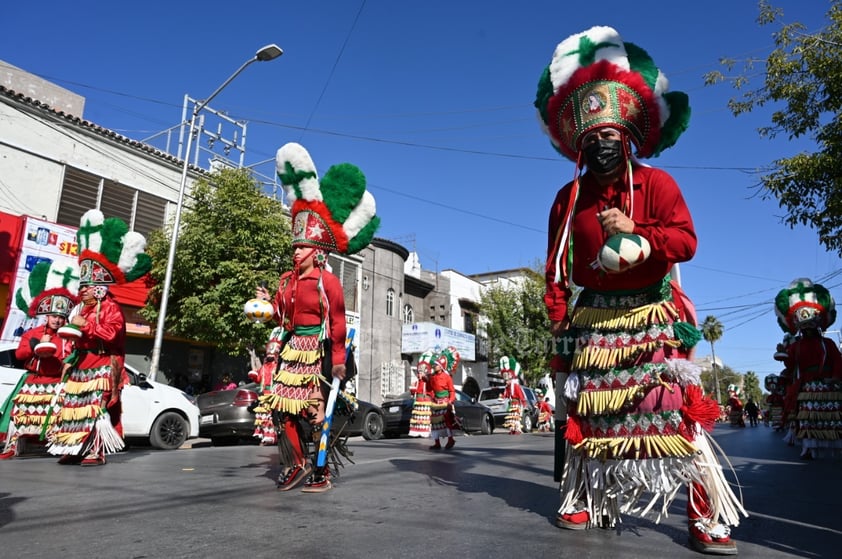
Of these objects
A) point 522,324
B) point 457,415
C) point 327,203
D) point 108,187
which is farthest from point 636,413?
point 522,324

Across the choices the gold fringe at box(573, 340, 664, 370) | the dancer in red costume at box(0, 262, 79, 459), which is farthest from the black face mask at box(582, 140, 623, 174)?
the dancer in red costume at box(0, 262, 79, 459)

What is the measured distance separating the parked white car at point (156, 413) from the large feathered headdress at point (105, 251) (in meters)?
3.53

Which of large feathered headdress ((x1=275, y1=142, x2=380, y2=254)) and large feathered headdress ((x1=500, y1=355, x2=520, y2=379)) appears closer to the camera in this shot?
large feathered headdress ((x1=275, y1=142, x2=380, y2=254))

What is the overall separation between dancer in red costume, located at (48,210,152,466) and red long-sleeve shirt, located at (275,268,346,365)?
9.41 ft

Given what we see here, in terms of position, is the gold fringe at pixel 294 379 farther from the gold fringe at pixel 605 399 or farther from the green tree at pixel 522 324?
the green tree at pixel 522 324

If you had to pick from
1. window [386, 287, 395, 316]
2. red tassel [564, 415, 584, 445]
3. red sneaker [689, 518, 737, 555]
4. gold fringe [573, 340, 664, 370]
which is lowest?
red sneaker [689, 518, 737, 555]

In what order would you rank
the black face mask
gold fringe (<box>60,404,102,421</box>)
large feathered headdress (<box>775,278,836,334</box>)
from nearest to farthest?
1. the black face mask
2. gold fringe (<box>60,404,102,421</box>)
3. large feathered headdress (<box>775,278,836,334</box>)

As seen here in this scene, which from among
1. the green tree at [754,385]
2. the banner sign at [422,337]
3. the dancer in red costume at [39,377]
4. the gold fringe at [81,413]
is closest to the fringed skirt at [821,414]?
the gold fringe at [81,413]

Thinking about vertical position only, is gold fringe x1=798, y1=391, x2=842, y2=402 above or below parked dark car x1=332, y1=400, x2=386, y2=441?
above

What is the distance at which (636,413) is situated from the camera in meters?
2.87

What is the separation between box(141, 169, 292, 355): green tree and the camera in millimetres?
16312

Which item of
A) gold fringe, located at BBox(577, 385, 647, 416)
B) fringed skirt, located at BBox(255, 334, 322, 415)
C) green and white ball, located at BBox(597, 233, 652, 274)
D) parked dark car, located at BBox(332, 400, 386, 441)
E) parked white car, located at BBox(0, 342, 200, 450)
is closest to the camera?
green and white ball, located at BBox(597, 233, 652, 274)

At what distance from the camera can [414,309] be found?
32.2 m

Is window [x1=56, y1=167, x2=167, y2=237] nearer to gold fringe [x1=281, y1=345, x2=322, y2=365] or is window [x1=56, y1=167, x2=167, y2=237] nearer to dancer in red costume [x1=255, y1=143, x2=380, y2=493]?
dancer in red costume [x1=255, y1=143, x2=380, y2=493]
